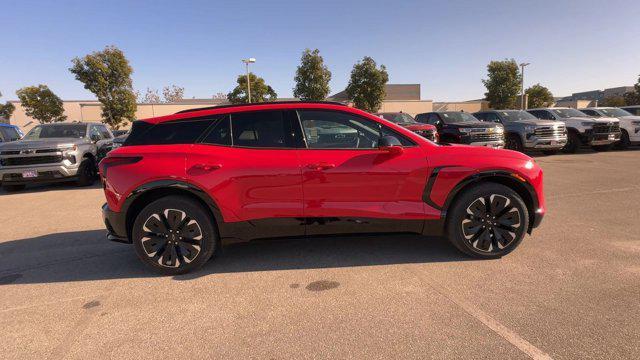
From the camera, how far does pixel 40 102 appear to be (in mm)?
38938

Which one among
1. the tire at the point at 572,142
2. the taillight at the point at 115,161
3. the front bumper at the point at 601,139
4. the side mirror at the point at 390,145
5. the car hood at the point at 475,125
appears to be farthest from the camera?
the tire at the point at 572,142

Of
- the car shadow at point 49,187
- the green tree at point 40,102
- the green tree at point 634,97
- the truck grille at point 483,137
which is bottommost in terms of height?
the car shadow at point 49,187

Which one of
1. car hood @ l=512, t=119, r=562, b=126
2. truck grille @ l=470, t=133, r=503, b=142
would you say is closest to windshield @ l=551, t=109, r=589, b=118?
car hood @ l=512, t=119, r=562, b=126

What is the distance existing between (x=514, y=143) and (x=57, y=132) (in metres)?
15.3

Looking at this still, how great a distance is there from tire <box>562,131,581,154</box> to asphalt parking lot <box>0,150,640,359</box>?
10.6 m

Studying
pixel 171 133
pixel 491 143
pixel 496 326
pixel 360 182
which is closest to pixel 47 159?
pixel 171 133

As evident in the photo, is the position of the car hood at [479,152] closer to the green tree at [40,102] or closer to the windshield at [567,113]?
the windshield at [567,113]

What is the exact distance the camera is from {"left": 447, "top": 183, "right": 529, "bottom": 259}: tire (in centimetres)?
364

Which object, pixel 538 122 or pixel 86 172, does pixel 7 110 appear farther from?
pixel 538 122

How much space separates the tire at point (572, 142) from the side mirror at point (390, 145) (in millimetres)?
13566

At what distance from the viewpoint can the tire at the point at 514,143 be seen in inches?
511

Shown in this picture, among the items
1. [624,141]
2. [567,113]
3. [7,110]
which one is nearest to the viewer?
[624,141]

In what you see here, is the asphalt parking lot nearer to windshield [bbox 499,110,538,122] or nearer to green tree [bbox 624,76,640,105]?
windshield [bbox 499,110,538,122]

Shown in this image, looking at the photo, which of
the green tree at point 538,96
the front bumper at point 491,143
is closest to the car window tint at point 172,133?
Result: the front bumper at point 491,143
